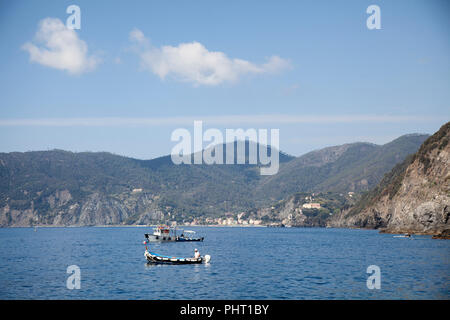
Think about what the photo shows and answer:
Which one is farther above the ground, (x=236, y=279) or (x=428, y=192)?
(x=428, y=192)

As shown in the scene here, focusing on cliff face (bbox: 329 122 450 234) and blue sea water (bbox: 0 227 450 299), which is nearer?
blue sea water (bbox: 0 227 450 299)

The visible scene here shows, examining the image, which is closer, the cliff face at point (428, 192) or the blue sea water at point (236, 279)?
the blue sea water at point (236, 279)

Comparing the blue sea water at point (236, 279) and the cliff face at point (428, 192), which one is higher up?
the cliff face at point (428, 192)

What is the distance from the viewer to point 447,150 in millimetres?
170000

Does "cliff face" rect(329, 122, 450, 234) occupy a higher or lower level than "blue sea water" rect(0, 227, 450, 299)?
higher

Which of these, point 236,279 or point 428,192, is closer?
point 236,279

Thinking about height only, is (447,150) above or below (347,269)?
above

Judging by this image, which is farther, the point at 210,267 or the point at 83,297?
the point at 210,267

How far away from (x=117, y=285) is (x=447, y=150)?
149m
